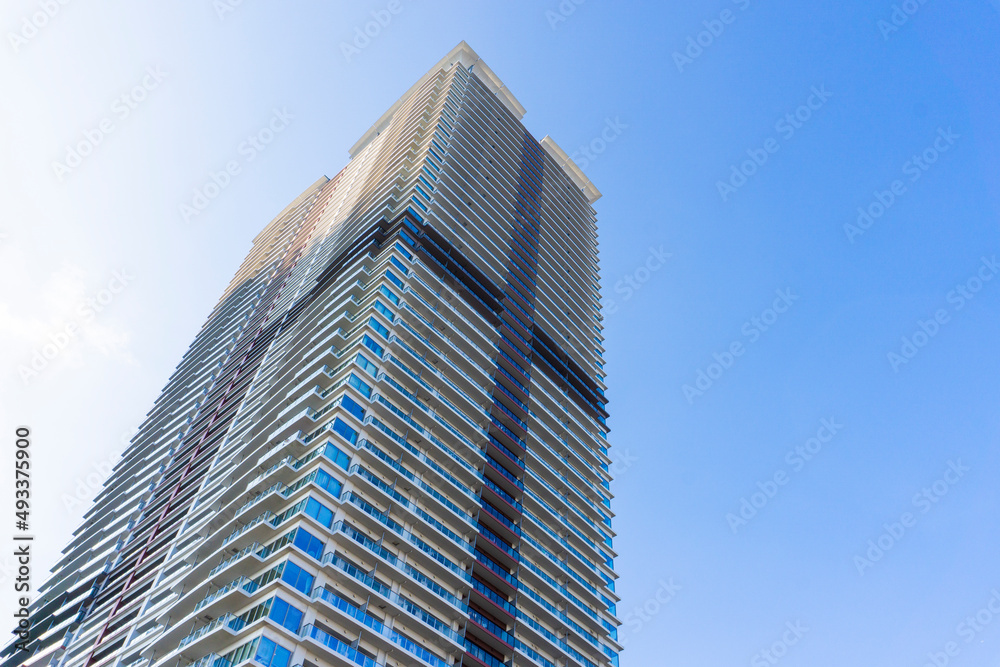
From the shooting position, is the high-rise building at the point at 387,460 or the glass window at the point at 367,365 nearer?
the high-rise building at the point at 387,460

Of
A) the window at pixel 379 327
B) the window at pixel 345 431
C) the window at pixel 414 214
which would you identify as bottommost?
the window at pixel 345 431

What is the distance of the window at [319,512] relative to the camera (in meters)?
45.3

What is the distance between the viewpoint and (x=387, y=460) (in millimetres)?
52594

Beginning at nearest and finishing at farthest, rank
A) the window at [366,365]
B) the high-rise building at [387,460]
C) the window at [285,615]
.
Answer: the window at [285,615] < the high-rise building at [387,460] < the window at [366,365]

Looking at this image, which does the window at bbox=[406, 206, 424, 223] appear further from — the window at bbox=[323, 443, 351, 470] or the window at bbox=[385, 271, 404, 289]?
the window at bbox=[323, 443, 351, 470]

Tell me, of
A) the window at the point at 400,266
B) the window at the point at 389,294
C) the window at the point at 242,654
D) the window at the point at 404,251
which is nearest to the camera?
the window at the point at 242,654

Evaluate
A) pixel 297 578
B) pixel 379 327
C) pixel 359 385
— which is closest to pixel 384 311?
pixel 379 327

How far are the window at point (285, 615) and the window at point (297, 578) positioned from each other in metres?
1.17

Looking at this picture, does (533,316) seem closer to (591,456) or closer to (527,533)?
(591,456)

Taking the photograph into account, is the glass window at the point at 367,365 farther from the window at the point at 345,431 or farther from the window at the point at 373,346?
the window at the point at 345,431

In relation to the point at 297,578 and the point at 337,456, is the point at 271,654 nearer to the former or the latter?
the point at 297,578

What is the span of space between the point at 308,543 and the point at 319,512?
92.4 inches

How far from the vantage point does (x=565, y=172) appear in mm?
123000

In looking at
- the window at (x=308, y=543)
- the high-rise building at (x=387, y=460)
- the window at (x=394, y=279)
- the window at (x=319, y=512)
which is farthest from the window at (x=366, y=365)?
the window at (x=308, y=543)
